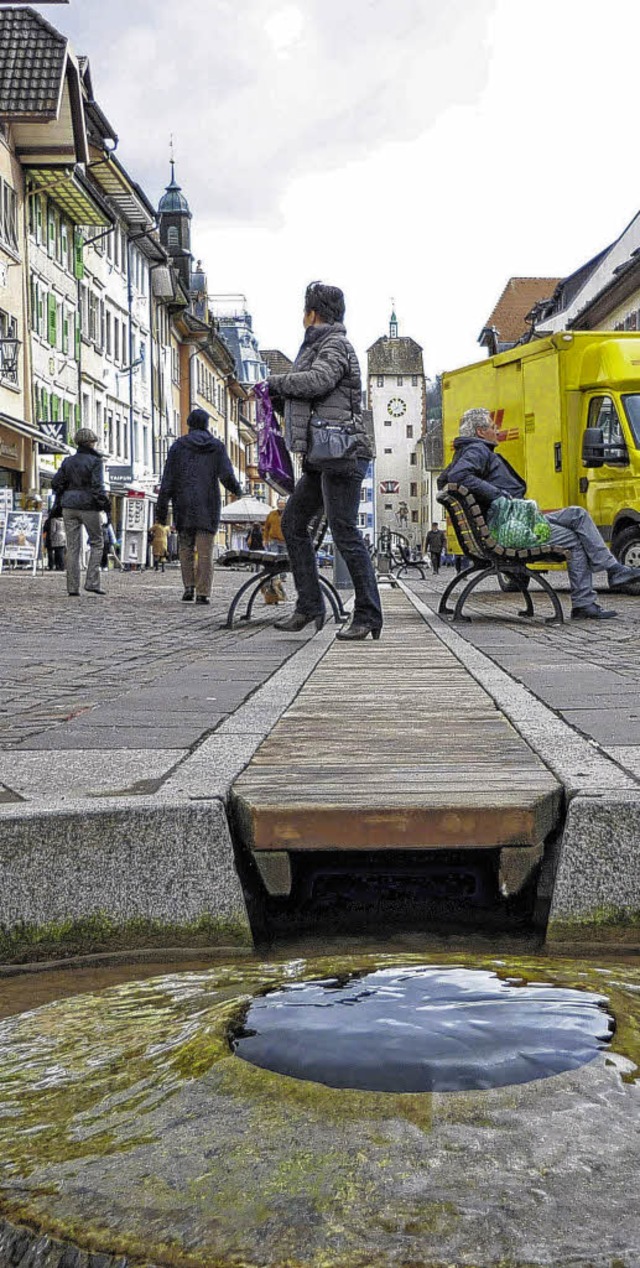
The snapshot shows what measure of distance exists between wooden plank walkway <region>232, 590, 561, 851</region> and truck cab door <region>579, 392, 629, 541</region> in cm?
1241

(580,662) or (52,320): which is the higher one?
(52,320)

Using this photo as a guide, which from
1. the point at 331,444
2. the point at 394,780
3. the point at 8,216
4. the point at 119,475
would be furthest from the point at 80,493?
the point at 119,475

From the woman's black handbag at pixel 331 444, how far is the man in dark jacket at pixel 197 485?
618cm

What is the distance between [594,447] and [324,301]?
9.17 m

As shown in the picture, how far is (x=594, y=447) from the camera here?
1745cm

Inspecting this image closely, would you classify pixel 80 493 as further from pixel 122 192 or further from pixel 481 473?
pixel 122 192

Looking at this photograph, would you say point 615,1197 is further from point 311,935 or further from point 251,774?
point 251,774

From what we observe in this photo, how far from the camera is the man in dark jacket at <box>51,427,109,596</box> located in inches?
690

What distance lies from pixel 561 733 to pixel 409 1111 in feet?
8.14

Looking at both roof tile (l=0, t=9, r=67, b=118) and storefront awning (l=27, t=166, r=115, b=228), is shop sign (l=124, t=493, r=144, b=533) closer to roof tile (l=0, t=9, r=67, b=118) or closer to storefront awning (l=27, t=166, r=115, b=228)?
storefront awning (l=27, t=166, r=115, b=228)

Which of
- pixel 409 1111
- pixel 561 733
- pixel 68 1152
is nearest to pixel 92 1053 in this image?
pixel 68 1152

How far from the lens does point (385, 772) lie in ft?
12.0

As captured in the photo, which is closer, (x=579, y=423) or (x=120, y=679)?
(x=120, y=679)

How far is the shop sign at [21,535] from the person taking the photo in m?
26.0
